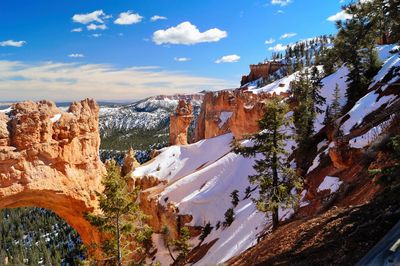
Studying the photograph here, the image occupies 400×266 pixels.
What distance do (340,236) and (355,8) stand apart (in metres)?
6.79

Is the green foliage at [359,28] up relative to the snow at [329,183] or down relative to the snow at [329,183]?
up

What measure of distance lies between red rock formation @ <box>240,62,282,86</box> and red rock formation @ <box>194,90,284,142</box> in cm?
6731

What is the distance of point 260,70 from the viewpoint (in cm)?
15488

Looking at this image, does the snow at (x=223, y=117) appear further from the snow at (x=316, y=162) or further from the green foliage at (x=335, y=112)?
the snow at (x=316, y=162)

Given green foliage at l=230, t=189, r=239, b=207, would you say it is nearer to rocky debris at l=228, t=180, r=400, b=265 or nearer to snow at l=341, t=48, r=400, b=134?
snow at l=341, t=48, r=400, b=134

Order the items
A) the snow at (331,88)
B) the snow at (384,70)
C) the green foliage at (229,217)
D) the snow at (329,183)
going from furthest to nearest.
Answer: the snow at (331,88), the green foliage at (229,217), the snow at (384,70), the snow at (329,183)

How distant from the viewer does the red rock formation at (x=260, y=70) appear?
15262 centimetres

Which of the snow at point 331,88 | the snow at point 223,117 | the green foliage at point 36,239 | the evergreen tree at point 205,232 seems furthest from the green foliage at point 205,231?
the green foliage at point 36,239

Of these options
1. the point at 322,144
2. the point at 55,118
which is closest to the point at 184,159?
the point at 322,144

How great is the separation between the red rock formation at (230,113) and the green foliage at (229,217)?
1817 centimetres

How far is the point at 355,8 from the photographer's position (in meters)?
11.3

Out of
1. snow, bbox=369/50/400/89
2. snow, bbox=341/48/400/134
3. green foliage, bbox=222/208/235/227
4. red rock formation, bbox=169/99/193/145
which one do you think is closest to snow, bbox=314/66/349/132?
snow, bbox=369/50/400/89

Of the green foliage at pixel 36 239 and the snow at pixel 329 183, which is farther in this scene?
the green foliage at pixel 36 239

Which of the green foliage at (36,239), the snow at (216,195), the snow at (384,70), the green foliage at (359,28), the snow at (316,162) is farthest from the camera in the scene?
the green foliage at (36,239)
